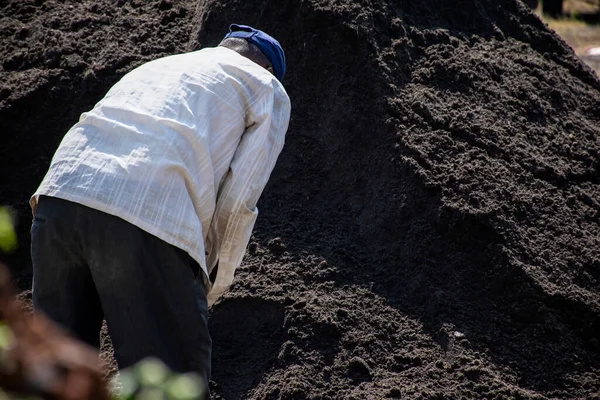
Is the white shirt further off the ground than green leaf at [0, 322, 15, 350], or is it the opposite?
green leaf at [0, 322, 15, 350]

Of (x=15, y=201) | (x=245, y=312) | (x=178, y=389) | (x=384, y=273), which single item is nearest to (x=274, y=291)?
(x=245, y=312)

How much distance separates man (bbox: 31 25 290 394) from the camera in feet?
8.59

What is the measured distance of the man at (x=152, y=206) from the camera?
2619mm

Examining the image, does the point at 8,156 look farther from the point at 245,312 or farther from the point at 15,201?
the point at 245,312

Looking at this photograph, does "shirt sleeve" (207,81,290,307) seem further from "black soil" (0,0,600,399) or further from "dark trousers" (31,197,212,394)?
"black soil" (0,0,600,399)

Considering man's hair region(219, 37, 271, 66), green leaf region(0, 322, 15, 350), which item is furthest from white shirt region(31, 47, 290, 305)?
green leaf region(0, 322, 15, 350)

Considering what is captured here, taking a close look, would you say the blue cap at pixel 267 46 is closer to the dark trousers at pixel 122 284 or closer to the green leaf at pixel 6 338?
the dark trousers at pixel 122 284

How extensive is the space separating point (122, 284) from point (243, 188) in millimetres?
528

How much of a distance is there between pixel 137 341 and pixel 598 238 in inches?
99.1

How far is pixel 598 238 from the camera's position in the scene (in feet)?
13.7

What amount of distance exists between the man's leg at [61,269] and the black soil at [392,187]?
101 centimetres

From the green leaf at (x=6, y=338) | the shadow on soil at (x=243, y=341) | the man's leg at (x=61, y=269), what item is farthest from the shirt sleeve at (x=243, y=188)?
the green leaf at (x=6, y=338)

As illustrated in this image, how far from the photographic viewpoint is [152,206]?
264 centimetres

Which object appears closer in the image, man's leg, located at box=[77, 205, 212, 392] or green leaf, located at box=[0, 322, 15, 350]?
green leaf, located at box=[0, 322, 15, 350]
